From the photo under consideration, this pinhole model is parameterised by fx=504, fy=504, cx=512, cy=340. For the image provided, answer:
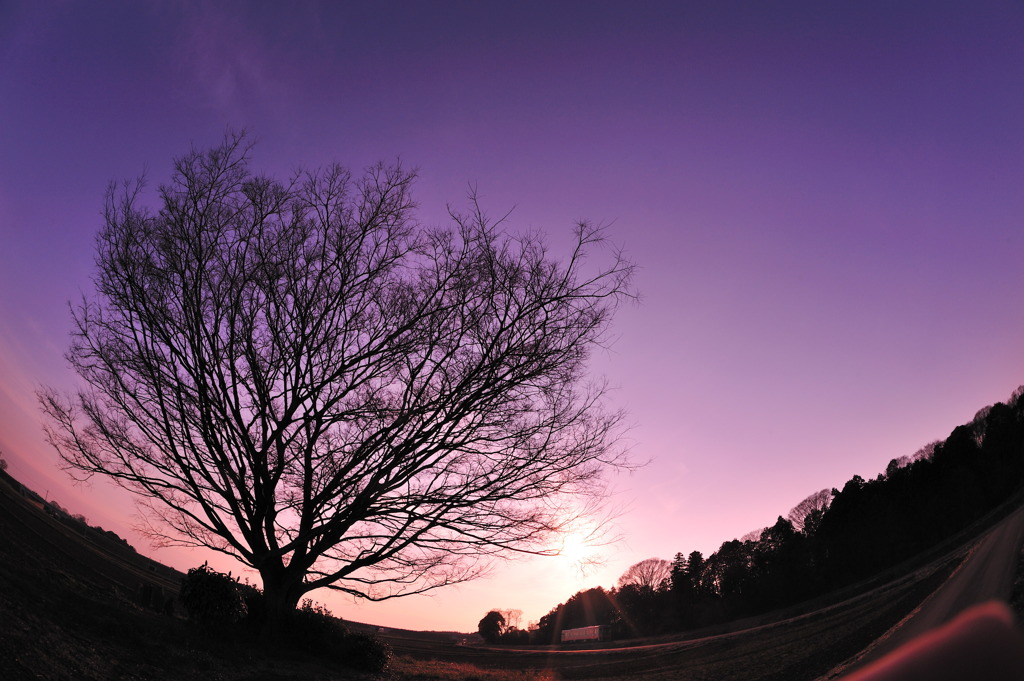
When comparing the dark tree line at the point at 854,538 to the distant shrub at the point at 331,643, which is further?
the dark tree line at the point at 854,538

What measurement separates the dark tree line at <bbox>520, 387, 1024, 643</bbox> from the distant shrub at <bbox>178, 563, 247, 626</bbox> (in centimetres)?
4938

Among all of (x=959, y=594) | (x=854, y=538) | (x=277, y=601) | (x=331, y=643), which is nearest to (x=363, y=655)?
(x=331, y=643)

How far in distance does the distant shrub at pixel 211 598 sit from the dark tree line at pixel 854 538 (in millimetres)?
49379

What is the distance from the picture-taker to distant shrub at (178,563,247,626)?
10.0m

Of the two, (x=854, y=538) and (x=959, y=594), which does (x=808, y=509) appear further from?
(x=959, y=594)

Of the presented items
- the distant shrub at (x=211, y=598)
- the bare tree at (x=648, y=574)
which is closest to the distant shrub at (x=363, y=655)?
the distant shrub at (x=211, y=598)

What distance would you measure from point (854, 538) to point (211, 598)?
54305 mm

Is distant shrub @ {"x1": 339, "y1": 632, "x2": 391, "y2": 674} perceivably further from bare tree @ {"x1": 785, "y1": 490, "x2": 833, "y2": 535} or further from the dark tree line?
bare tree @ {"x1": 785, "y1": 490, "x2": 833, "y2": 535}

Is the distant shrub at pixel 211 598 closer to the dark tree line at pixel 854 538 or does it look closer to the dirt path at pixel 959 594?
the dirt path at pixel 959 594

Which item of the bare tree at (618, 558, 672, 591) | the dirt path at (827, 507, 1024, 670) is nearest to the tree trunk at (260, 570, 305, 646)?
the dirt path at (827, 507, 1024, 670)

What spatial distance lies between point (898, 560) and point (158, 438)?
54460 mm

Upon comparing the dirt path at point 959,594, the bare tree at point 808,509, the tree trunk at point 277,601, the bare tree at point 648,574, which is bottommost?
the bare tree at point 648,574

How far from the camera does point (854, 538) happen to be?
1842 inches

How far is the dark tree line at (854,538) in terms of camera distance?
146 ft
